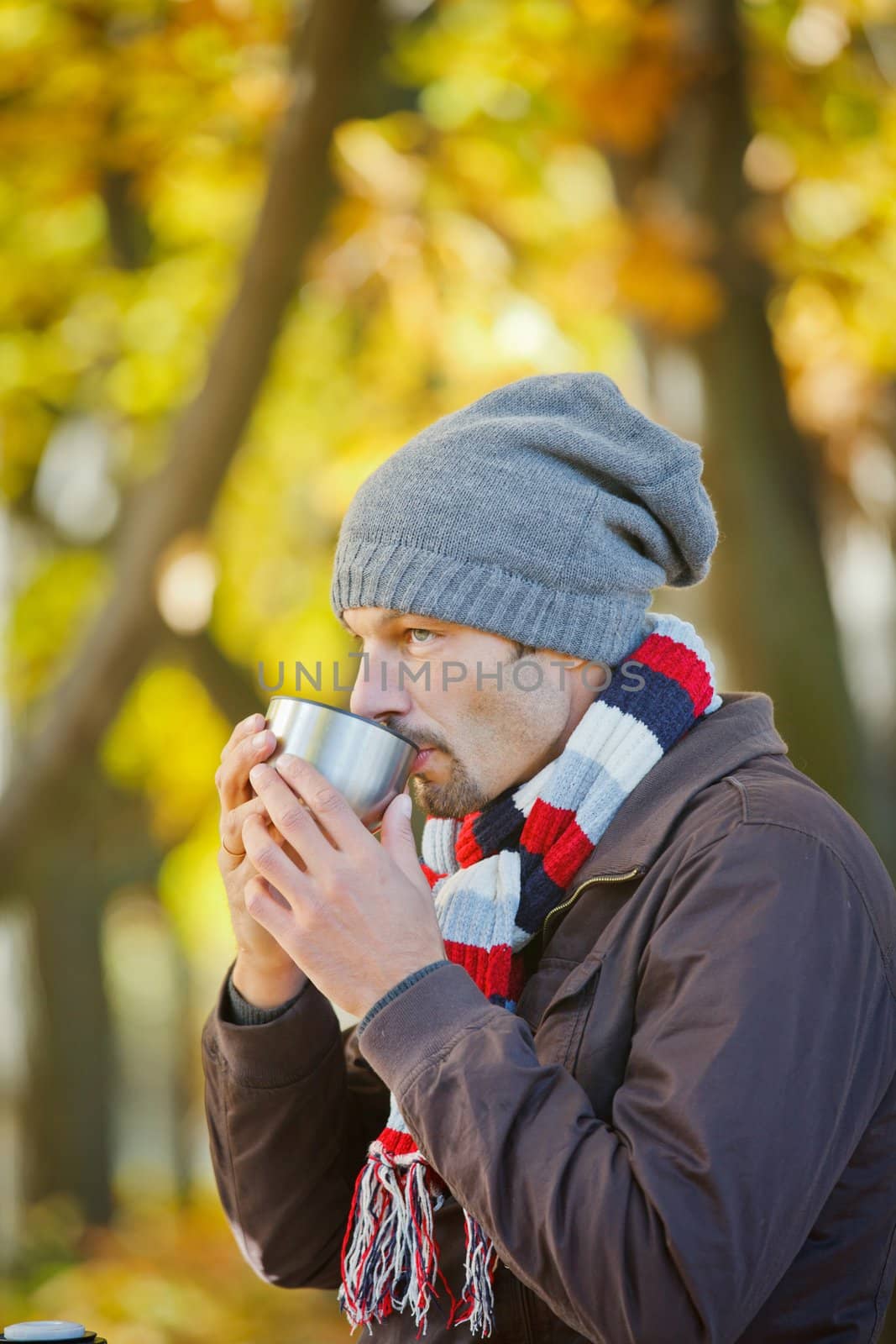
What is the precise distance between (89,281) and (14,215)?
528 mm

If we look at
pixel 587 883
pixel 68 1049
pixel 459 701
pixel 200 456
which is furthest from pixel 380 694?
pixel 68 1049

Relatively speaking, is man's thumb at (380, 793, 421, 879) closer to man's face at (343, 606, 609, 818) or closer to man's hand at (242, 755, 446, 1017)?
man's hand at (242, 755, 446, 1017)

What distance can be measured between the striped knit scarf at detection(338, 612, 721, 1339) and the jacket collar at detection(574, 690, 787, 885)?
0.07ft

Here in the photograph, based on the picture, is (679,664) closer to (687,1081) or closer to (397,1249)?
(687,1081)

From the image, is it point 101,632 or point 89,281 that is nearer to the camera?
point 101,632

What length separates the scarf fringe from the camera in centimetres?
204

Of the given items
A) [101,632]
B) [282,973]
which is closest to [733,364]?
[101,632]

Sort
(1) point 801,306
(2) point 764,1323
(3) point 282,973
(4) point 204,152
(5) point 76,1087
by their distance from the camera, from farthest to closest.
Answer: (5) point 76,1087 → (1) point 801,306 → (4) point 204,152 → (3) point 282,973 → (2) point 764,1323

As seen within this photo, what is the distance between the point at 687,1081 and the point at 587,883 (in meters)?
0.43

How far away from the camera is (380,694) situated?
236cm

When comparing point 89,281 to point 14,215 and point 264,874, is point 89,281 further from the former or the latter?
point 264,874

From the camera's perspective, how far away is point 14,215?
7.60m

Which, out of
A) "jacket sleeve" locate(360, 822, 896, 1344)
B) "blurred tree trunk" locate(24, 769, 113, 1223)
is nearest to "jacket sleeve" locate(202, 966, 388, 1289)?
"jacket sleeve" locate(360, 822, 896, 1344)

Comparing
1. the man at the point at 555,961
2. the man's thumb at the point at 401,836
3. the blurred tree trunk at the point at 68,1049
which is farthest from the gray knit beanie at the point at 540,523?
the blurred tree trunk at the point at 68,1049
